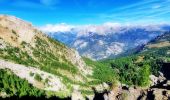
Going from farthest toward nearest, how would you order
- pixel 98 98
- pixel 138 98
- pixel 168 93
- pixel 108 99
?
pixel 98 98, pixel 108 99, pixel 138 98, pixel 168 93

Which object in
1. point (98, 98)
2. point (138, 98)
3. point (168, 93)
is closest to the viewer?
point (168, 93)

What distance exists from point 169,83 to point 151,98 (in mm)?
31044

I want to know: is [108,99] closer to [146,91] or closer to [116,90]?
[116,90]

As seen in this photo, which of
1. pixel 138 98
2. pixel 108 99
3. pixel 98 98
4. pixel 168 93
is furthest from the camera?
pixel 98 98

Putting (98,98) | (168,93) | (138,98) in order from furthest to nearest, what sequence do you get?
1. (98,98)
2. (138,98)
3. (168,93)

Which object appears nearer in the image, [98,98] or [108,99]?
[108,99]

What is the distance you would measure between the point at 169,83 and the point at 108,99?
36.0 meters

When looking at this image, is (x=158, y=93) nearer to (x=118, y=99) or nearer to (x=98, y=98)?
(x=118, y=99)

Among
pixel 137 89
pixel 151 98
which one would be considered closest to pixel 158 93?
pixel 151 98

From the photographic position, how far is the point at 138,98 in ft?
545

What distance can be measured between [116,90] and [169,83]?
30395 mm

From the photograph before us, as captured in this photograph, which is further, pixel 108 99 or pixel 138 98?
pixel 108 99

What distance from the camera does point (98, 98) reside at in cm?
19088

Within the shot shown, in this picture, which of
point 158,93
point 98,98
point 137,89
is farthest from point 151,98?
point 98,98
